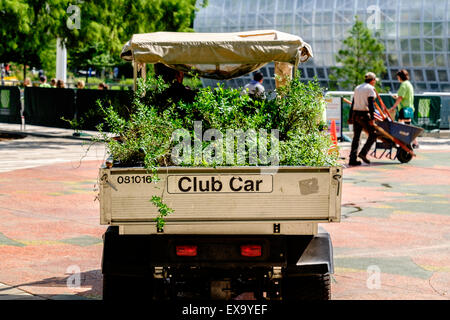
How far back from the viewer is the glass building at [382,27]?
61.3 m

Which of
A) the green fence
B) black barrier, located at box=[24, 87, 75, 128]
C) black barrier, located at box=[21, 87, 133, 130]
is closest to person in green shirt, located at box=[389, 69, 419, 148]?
the green fence

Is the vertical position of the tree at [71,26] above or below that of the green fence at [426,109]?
above

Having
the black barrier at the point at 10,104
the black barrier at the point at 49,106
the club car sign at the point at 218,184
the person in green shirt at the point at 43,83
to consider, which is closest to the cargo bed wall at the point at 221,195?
the club car sign at the point at 218,184

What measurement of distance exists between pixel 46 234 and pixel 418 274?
438 cm

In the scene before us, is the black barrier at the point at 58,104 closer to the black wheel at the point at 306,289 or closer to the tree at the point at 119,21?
the tree at the point at 119,21

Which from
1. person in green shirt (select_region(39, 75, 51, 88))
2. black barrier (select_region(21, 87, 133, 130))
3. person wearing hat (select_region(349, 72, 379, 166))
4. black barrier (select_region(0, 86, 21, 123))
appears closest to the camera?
person wearing hat (select_region(349, 72, 379, 166))

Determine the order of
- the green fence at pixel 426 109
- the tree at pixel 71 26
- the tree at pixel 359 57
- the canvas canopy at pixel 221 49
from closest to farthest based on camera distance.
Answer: the canvas canopy at pixel 221 49 < the tree at pixel 71 26 < the green fence at pixel 426 109 < the tree at pixel 359 57

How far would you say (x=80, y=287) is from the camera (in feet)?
24.1

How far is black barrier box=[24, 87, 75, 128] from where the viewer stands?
27.7 m

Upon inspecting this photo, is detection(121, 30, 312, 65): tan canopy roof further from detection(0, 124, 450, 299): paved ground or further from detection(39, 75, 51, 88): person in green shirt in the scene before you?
detection(39, 75, 51, 88): person in green shirt

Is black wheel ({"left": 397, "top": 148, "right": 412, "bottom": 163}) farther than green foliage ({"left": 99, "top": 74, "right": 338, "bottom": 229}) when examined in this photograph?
Yes

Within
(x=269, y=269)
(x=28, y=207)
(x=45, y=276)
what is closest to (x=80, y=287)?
(x=45, y=276)

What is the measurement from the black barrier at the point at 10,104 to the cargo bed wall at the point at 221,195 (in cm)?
2393

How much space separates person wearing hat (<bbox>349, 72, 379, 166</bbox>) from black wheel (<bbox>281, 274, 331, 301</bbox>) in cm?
1141
